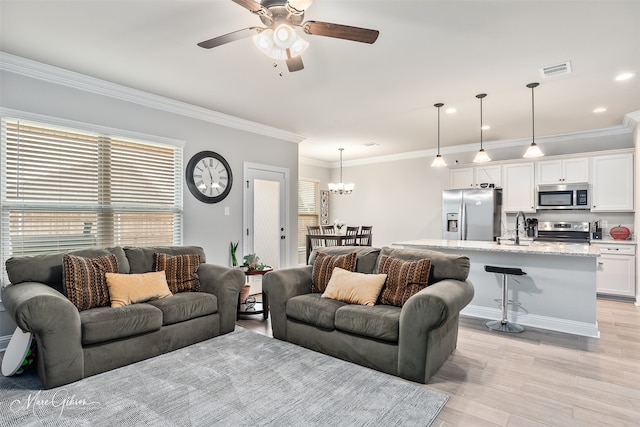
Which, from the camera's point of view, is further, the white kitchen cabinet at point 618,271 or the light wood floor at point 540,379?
the white kitchen cabinet at point 618,271

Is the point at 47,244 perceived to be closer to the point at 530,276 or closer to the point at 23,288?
the point at 23,288

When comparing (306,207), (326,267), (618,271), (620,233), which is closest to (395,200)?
(306,207)

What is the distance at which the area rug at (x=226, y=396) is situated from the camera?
2.01 meters

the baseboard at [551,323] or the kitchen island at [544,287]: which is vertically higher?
the kitchen island at [544,287]

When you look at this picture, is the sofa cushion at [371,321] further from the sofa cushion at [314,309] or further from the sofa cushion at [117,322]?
the sofa cushion at [117,322]

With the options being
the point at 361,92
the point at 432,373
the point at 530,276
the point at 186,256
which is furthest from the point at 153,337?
the point at 530,276

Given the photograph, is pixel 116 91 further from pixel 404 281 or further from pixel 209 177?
pixel 404 281

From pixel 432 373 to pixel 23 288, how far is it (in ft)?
10.2

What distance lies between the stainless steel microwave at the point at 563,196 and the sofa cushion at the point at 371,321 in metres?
4.22

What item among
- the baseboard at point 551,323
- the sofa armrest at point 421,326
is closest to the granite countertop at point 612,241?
the baseboard at point 551,323

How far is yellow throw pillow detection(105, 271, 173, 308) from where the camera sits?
9.59 ft

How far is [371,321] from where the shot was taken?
264 cm

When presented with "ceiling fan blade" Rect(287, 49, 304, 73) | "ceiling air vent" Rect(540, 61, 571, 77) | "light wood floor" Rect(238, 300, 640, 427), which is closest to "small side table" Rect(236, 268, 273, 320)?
"light wood floor" Rect(238, 300, 640, 427)

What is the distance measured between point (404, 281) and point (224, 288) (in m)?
1.72
